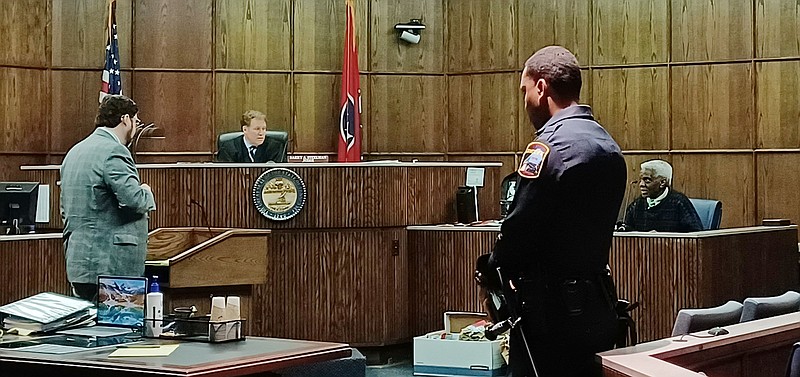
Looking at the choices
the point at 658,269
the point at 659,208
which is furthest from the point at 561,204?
the point at 659,208

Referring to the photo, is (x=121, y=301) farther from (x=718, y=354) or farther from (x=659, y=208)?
(x=659, y=208)

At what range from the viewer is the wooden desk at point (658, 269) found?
606cm

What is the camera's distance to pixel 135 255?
4.71 m

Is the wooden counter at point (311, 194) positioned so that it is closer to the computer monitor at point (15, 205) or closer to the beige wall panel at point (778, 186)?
the computer monitor at point (15, 205)

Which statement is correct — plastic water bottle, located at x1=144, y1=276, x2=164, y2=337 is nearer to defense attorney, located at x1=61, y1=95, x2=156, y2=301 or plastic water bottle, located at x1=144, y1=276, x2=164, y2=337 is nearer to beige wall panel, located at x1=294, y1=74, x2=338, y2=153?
defense attorney, located at x1=61, y1=95, x2=156, y2=301

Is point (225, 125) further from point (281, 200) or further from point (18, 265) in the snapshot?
point (18, 265)

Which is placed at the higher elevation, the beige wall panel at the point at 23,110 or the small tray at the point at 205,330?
the beige wall panel at the point at 23,110

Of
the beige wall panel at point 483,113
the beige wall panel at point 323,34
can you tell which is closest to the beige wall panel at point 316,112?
the beige wall panel at point 323,34

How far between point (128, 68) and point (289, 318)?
10.9 ft

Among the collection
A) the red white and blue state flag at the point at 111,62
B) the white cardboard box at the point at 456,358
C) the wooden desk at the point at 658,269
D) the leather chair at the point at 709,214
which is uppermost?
the red white and blue state flag at the point at 111,62

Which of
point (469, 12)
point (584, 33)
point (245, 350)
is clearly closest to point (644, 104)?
point (584, 33)

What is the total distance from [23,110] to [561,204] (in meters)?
7.09

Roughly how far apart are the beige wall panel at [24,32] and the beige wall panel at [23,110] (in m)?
0.10

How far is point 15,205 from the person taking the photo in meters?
6.68
